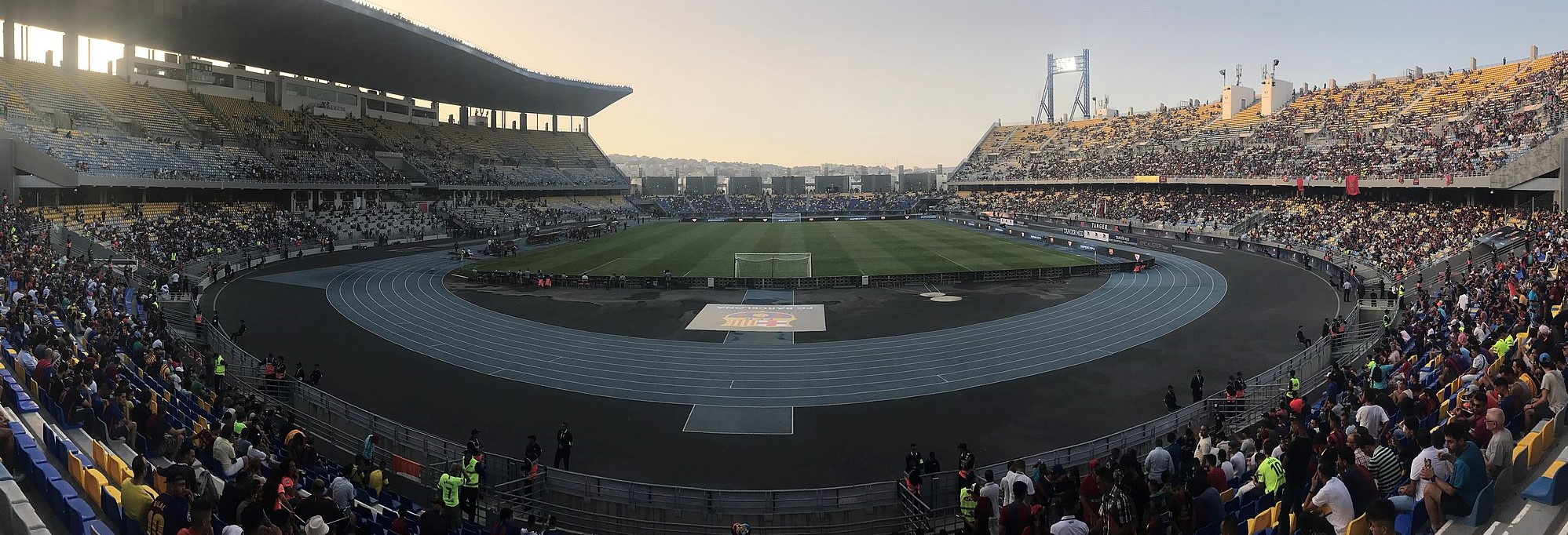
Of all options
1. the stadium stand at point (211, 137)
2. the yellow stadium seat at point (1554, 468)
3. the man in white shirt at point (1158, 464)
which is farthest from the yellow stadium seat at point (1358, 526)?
the stadium stand at point (211, 137)

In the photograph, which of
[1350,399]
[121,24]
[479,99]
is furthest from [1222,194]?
[121,24]

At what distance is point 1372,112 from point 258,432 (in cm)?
7888

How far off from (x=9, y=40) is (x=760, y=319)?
58.2m

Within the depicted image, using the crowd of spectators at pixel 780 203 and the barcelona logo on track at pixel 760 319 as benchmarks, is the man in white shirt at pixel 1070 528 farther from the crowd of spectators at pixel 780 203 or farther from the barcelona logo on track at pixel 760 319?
the crowd of spectators at pixel 780 203

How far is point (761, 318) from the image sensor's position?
97.9 feet

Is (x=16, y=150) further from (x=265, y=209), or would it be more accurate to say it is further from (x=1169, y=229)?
(x=1169, y=229)

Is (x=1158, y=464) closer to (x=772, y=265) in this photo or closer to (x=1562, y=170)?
(x=772, y=265)

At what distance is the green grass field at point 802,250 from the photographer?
141 feet

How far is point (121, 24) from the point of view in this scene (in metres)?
54.4

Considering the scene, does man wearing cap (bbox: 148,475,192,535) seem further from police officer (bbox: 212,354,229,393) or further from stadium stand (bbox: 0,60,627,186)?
stadium stand (bbox: 0,60,627,186)

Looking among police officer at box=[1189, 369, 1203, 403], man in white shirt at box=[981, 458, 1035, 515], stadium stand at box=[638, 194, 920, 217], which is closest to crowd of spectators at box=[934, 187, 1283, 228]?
stadium stand at box=[638, 194, 920, 217]

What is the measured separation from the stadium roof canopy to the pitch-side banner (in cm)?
3864

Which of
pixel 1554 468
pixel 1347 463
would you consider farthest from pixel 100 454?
pixel 1554 468

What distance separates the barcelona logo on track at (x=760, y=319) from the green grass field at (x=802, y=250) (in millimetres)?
9551
